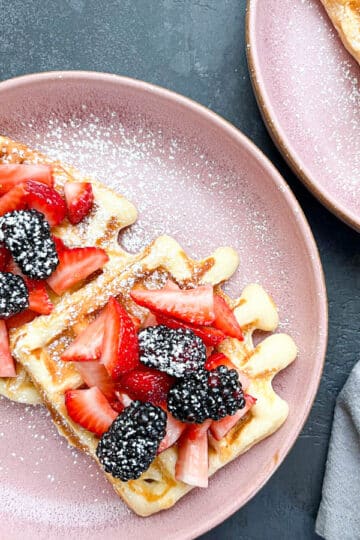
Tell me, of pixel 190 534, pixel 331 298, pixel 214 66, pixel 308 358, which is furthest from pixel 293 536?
pixel 214 66

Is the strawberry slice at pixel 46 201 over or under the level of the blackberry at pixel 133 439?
over

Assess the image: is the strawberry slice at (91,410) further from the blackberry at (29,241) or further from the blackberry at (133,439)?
the blackberry at (29,241)

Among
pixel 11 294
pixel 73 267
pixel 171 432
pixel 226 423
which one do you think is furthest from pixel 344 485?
pixel 11 294

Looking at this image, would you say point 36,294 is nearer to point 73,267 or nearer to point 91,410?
point 73,267

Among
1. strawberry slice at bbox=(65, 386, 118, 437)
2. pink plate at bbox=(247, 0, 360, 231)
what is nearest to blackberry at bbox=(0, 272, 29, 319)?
strawberry slice at bbox=(65, 386, 118, 437)

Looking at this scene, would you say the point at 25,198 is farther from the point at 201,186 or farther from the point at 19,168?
the point at 201,186

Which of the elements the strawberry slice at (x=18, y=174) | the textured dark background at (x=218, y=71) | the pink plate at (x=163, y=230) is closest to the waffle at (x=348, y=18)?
the textured dark background at (x=218, y=71)
